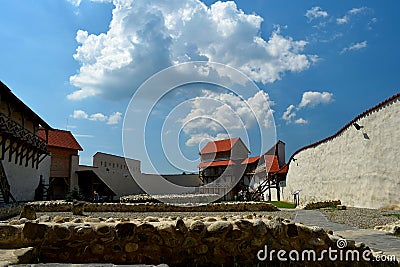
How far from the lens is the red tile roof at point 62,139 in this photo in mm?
27837

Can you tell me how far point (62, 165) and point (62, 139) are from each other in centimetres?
259

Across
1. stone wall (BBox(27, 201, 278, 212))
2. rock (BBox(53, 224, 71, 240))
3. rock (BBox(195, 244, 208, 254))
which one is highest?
rock (BBox(53, 224, 71, 240))

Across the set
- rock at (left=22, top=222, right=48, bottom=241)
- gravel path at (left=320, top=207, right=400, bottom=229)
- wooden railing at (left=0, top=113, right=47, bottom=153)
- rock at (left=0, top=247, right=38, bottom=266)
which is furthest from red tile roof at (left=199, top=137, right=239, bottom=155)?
rock at (left=0, top=247, right=38, bottom=266)

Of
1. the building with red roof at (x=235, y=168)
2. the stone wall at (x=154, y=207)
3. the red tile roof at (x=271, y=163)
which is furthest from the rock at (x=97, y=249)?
the red tile roof at (x=271, y=163)

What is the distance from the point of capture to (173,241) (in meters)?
3.41

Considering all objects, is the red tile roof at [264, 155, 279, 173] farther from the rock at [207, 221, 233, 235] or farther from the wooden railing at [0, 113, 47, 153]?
the rock at [207, 221, 233, 235]

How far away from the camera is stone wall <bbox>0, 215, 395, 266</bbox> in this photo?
10.6 ft

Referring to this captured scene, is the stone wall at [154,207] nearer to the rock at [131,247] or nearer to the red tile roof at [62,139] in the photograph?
the rock at [131,247]

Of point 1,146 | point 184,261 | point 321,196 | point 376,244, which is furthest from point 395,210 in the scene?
point 1,146

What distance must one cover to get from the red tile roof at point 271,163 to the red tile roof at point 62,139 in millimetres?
18017

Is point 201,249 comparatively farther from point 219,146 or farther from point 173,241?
point 219,146

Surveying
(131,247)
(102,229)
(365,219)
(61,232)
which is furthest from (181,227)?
(365,219)

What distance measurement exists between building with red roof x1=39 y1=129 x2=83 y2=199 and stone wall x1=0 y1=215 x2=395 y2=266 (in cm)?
2573

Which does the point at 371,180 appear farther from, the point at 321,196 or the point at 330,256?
the point at 330,256
